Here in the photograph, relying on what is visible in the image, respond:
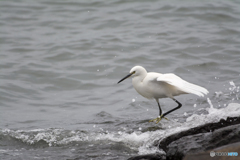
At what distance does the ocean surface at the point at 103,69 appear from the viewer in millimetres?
4852

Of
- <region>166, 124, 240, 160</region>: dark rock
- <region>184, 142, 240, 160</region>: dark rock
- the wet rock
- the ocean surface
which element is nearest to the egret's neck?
the ocean surface

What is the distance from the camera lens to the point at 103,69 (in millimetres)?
9117

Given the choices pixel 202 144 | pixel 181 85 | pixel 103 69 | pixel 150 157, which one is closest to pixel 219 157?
pixel 202 144

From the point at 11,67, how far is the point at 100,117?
4.05m

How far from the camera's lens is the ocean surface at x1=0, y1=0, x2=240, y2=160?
15.9 ft

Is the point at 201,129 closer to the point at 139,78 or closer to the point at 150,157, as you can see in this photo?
the point at 150,157

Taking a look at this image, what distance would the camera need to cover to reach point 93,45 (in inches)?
424

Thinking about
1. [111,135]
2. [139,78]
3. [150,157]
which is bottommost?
[111,135]

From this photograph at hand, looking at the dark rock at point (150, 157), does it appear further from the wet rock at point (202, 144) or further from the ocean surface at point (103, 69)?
the ocean surface at point (103, 69)

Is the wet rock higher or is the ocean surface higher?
the wet rock

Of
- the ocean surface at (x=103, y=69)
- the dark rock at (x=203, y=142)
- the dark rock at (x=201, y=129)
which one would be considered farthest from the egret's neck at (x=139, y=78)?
the dark rock at (x=203, y=142)

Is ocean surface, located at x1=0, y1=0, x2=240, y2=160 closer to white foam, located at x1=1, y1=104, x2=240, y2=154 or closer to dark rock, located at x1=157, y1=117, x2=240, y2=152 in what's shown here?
white foam, located at x1=1, y1=104, x2=240, y2=154

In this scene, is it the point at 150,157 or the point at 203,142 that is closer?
the point at 203,142

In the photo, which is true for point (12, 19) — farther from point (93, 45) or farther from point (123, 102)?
point (123, 102)
